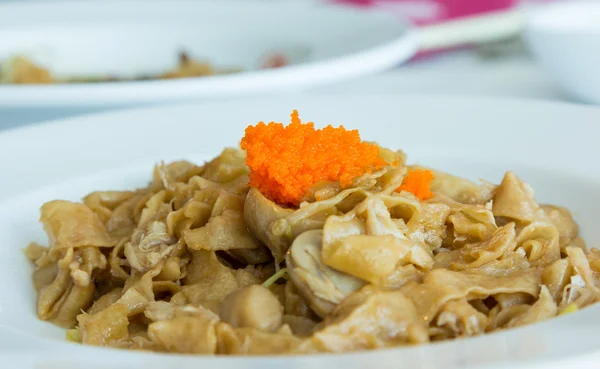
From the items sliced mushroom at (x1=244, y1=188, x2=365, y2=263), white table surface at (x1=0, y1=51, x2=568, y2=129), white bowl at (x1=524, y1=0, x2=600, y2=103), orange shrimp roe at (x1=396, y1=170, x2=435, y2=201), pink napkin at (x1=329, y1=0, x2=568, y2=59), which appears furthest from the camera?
pink napkin at (x1=329, y1=0, x2=568, y2=59)

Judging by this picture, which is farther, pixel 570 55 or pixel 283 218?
pixel 570 55

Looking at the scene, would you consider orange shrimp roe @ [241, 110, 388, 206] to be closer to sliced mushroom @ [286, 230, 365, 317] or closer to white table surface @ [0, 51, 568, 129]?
sliced mushroom @ [286, 230, 365, 317]

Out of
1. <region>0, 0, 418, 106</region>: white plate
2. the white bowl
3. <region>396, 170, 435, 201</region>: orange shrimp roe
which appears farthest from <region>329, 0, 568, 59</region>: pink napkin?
<region>396, 170, 435, 201</region>: orange shrimp roe

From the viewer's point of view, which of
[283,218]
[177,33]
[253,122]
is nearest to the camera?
[283,218]

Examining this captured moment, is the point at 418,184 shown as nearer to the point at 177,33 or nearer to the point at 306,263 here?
the point at 306,263

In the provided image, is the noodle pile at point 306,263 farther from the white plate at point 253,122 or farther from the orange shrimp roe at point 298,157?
the white plate at point 253,122


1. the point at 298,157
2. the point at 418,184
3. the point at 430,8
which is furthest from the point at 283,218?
the point at 430,8

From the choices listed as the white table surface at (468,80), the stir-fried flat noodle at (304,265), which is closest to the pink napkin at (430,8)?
the white table surface at (468,80)

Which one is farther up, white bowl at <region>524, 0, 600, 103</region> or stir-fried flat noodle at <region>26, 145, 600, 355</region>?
white bowl at <region>524, 0, 600, 103</region>
